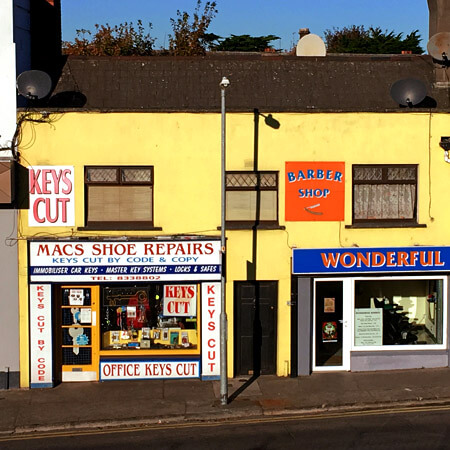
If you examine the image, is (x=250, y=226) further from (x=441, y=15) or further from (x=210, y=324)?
(x=441, y=15)

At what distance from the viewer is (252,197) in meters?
15.7

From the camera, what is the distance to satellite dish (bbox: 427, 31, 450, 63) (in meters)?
16.4

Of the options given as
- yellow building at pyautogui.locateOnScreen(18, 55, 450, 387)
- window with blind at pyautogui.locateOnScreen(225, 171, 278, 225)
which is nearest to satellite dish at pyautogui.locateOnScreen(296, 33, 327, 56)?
yellow building at pyautogui.locateOnScreen(18, 55, 450, 387)

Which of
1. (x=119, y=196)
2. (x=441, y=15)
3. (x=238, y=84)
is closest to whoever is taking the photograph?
(x=119, y=196)

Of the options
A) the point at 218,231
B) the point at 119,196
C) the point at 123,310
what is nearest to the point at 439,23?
the point at 218,231

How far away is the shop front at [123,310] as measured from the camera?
15180 mm

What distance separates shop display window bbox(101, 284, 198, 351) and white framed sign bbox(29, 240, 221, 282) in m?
0.59

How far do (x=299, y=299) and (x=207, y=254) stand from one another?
2.47m

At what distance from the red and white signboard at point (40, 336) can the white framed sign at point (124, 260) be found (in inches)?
16.1

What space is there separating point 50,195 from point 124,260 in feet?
7.45

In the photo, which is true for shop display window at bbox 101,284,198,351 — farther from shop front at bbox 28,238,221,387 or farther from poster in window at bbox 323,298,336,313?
poster in window at bbox 323,298,336,313

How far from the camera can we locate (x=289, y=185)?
1559 centimetres

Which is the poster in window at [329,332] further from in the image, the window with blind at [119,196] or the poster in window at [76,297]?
the poster in window at [76,297]

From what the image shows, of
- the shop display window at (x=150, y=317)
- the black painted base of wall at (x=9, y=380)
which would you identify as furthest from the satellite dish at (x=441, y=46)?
the black painted base of wall at (x=9, y=380)
